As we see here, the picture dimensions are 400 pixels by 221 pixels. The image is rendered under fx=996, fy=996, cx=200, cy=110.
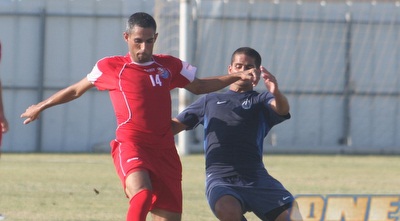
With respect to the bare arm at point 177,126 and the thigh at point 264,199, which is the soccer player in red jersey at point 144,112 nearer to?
the bare arm at point 177,126

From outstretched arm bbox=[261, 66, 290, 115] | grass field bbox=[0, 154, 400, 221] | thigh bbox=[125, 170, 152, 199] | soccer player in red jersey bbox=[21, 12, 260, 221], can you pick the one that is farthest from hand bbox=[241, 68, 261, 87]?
grass field bbox=[0, 154, 400, 221]

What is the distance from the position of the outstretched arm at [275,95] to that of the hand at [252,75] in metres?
0.15

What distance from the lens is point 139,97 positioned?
→ 732cm

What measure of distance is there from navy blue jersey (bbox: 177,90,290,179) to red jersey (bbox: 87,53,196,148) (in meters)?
0.42

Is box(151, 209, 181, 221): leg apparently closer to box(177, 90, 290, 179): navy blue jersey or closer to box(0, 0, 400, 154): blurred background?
box(177, 90, 290, 179): navy blue jersey

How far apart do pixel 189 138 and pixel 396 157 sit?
408cm

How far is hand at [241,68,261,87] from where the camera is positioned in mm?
7356

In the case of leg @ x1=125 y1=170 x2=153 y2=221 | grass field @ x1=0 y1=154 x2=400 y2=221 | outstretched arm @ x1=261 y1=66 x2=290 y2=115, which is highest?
outstretched arm @ x1=261 y1=66 x2=290 y2=115

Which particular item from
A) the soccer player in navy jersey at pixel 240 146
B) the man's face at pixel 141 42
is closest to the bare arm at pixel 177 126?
the soccer player in navy jersey at pixel 240 146

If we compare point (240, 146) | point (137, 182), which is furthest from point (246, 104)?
point (137, 182)

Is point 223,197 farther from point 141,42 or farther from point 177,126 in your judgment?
point 141,42

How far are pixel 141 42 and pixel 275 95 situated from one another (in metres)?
1.06

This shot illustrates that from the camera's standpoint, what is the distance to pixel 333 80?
2072 cm

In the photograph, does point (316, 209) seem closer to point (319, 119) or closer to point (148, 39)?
point (148, 39)
